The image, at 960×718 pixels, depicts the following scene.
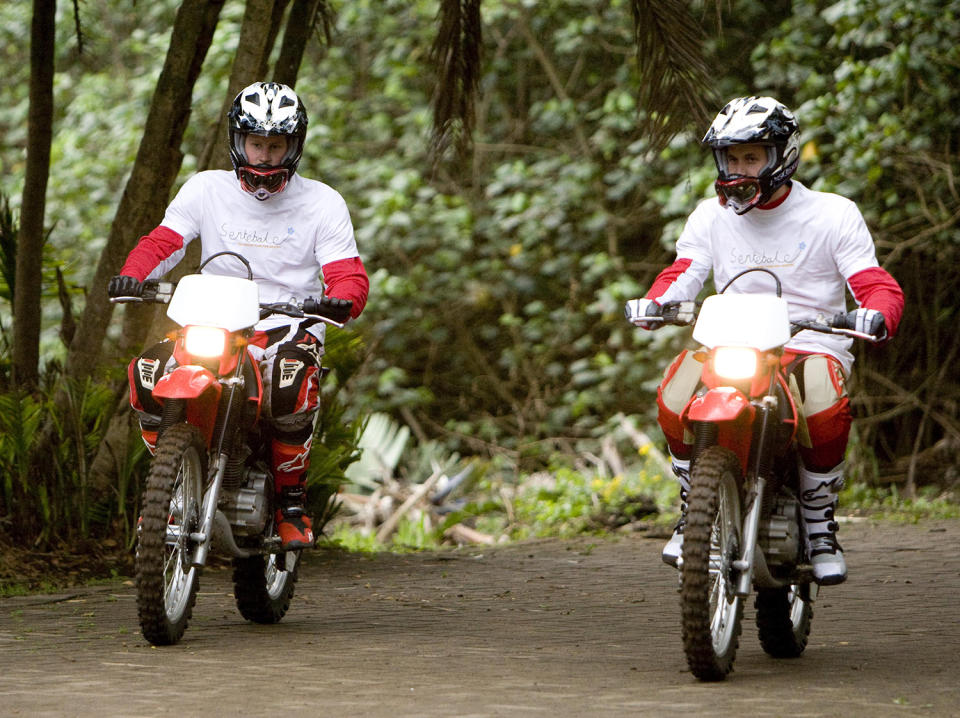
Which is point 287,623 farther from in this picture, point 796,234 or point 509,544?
point 509,544

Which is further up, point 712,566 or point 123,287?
point 123,287

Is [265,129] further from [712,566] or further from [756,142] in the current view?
[712,566]

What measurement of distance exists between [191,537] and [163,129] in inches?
144

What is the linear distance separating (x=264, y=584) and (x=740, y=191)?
263 cm

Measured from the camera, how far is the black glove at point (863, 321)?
16.2ft

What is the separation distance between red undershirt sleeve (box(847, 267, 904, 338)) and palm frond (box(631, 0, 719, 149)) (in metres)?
3.27

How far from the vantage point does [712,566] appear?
4.89m

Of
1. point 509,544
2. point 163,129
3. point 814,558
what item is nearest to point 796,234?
point 814,558

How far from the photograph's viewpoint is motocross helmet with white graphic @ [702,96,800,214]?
5344mm

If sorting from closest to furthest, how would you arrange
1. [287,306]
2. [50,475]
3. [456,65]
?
1. [287,306]
2. [50,475]
3. [456,65]

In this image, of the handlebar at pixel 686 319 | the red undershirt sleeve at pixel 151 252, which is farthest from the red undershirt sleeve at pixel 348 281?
the handlebar at pixel 686 319

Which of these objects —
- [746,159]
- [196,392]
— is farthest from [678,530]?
[196,392]

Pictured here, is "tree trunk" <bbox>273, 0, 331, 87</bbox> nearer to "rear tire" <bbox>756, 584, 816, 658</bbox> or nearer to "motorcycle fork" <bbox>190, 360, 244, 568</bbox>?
"motorcycle fork" <bbox>190, 360, 244, 568</bbox>

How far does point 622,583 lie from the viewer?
7840 mm
